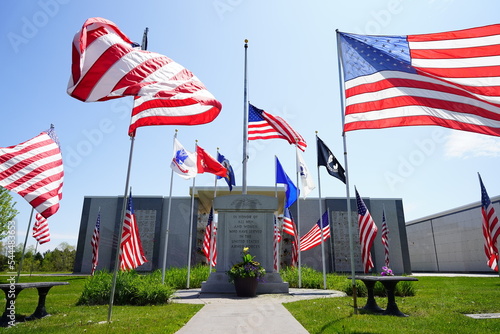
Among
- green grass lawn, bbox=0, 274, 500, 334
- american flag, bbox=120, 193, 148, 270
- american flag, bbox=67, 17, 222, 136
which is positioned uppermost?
american flag, bbox=67, 17, 222, 136

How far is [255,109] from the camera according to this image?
1518 cm

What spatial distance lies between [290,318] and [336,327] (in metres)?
1.04

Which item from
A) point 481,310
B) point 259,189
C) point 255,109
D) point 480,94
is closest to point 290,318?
point 481,310

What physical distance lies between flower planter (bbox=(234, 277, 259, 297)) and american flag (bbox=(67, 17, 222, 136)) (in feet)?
18.0

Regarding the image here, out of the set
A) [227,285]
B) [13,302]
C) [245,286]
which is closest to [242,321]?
[245,286]

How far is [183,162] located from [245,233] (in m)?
4.09

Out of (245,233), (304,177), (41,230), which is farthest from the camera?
(41,230)

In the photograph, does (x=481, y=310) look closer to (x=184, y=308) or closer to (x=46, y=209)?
(x=184, y=308)

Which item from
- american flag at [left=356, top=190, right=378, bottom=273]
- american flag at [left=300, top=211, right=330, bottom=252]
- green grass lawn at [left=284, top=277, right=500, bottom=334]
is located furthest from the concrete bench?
american flag at [left=300, top=211, right=330, bottom=252]

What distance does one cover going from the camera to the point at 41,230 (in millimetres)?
17719

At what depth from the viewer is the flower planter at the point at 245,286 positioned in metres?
10.2

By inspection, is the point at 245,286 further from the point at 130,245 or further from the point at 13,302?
the point at 13,302

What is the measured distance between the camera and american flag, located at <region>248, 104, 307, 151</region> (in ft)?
47.5

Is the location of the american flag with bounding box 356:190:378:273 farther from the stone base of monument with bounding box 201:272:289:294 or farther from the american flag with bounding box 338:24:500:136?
the american flag with bounding box 338:24:500:136
